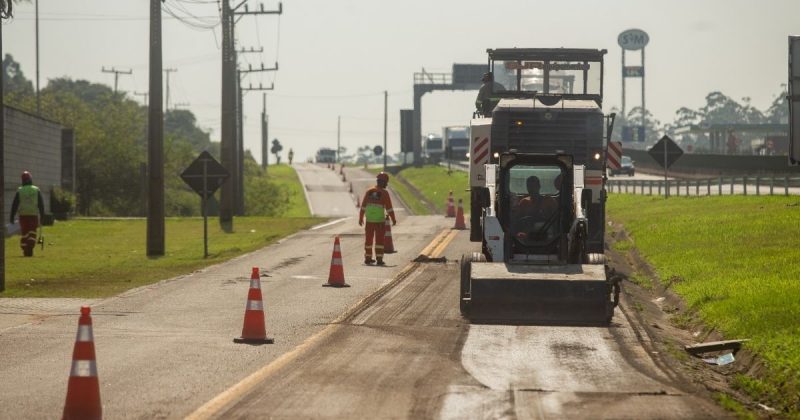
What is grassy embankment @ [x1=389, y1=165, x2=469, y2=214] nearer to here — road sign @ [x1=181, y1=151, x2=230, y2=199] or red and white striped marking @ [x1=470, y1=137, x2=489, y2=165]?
road sign @ [x1=181, y1=151, x2=230, y2=199]

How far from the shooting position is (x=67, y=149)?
62000mm

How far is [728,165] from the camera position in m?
82.1

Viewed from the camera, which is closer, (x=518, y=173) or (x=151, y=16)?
(x=518, y=173)

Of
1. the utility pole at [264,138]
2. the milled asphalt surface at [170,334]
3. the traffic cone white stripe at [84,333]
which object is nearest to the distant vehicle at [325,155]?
the utility pole at [264,138]

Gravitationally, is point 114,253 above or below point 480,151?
below

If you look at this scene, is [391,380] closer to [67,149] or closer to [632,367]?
[632,367]

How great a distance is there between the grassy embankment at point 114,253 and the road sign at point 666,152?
469 inches

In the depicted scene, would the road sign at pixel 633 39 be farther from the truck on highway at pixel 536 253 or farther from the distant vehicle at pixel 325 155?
the truck on highway at pixel 536 253

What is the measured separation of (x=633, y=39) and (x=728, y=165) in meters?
93.7

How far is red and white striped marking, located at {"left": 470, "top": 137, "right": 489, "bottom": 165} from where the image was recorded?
25.5 meters

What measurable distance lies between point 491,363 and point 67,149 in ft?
168

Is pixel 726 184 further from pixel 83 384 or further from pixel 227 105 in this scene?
pixel 83 384

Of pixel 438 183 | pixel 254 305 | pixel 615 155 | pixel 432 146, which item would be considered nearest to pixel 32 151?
pixel 615 155

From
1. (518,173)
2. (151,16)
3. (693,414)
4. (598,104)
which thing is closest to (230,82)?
(151,16)
